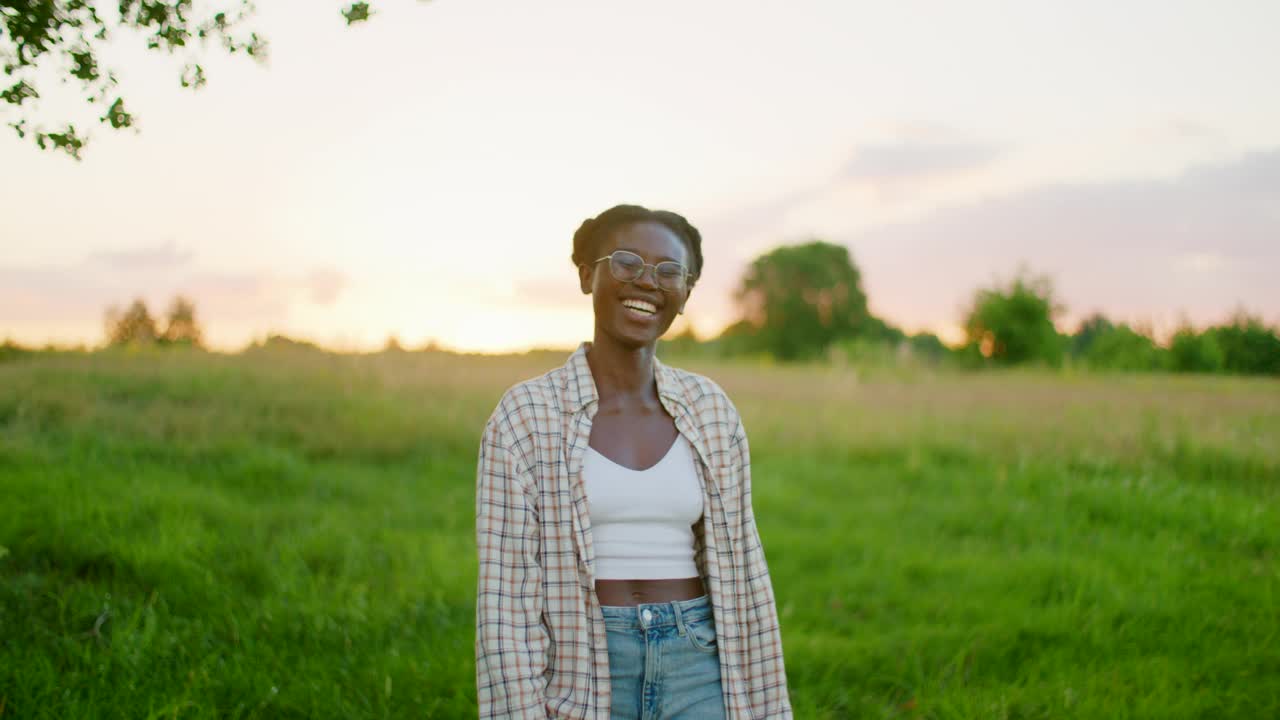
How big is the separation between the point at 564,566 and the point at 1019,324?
38.6 metres

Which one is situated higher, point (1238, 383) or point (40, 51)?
point (40, 51)

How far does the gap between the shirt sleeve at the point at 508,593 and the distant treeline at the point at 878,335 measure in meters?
12.5

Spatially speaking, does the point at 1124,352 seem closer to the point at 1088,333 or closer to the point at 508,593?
the point at 1088,333

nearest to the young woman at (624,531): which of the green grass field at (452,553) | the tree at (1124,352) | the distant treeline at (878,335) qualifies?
the green grass field at (452,553)

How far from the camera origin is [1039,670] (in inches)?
201

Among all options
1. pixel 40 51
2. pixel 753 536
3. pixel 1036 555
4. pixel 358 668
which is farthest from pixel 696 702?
pixel 1036 555

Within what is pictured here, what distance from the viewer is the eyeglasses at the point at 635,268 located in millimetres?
2795

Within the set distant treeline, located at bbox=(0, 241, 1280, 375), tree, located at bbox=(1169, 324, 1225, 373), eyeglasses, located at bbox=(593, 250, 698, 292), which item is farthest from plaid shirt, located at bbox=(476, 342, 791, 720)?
tree, located at bbox=(1169, 324, 1225, 373)

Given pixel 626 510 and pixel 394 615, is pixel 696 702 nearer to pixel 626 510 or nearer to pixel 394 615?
pixel 626 510

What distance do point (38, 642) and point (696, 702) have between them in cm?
365

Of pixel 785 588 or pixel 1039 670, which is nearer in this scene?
pixel 1039 670

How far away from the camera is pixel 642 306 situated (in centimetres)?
283

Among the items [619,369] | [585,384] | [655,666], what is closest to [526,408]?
[585,384]

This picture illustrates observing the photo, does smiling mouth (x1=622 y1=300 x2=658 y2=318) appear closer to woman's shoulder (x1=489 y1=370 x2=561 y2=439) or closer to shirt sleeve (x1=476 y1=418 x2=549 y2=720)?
woman's shoulder (x1=489 y1=370 x2=561 y2=439)
